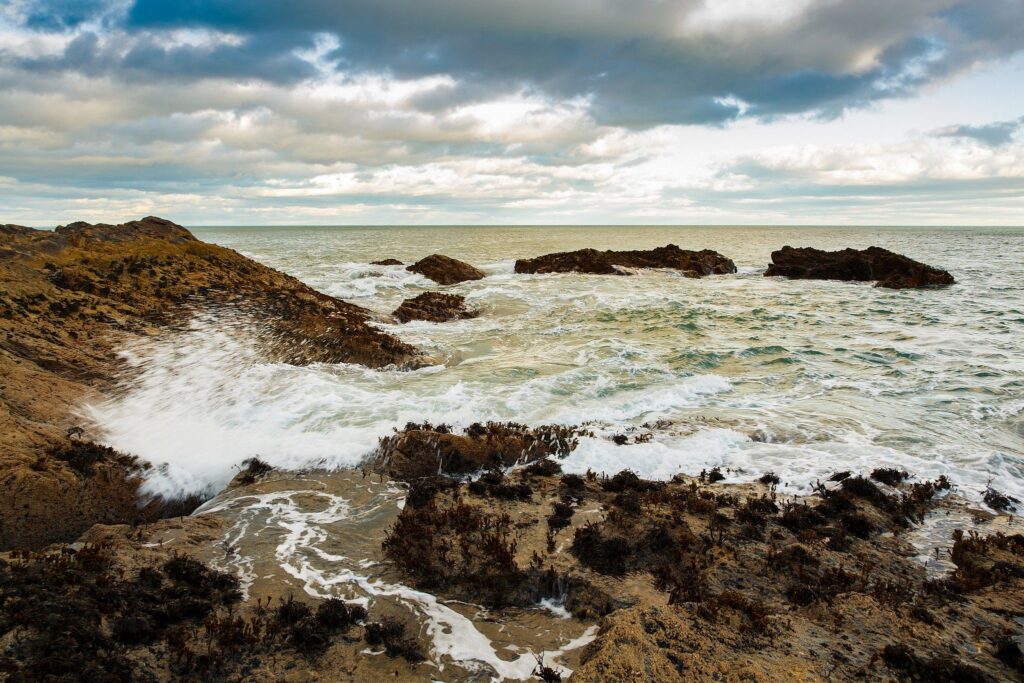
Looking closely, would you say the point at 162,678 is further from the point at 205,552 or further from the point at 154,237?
the point at 154,237

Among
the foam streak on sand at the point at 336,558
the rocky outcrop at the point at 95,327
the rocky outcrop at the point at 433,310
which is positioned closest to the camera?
the foam streak on sand at the point at 336,558

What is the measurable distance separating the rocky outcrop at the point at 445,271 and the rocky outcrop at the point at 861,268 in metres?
27.8

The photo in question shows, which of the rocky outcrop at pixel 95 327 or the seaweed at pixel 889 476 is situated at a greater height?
the rocky outcrop at pixel 95 327

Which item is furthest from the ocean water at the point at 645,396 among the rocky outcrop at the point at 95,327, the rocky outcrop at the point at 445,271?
the rocky outcrop at the point at 445,271

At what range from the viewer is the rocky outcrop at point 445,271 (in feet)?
128

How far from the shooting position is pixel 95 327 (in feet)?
44.3

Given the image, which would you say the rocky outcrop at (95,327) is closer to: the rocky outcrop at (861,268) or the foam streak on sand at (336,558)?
the foam streak on sand at (336,558)

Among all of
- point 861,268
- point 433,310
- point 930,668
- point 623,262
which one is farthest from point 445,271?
point 930,668

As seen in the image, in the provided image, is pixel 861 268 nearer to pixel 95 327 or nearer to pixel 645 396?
pixel 645 396

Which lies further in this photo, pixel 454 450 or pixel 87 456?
pixel 454 450

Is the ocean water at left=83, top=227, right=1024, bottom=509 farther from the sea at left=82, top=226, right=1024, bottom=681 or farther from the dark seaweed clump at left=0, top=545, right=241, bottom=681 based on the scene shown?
the dark seaweed clump at left=0, top=545, right=241, bottom=681

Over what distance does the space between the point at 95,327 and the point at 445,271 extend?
90.3ft

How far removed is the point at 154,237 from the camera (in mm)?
20828

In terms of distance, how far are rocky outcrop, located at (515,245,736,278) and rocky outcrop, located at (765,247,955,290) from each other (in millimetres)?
5524
